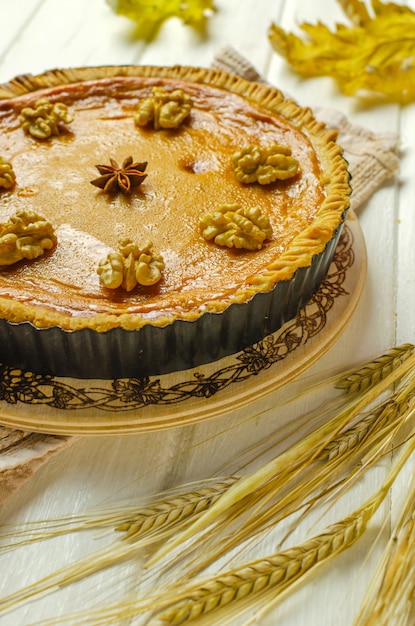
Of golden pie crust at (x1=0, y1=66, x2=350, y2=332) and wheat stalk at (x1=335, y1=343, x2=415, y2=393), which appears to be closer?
golden pie crust at (x1=0, y1=66, x2=350, y2=332)

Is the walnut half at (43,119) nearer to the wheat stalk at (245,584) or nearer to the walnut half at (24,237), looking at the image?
the walnut half at (24,237)

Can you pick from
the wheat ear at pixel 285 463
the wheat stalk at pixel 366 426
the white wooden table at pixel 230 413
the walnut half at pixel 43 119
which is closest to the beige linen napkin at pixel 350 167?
the white wooden table at pixel 230 413

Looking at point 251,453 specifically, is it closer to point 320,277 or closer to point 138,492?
point 138,492

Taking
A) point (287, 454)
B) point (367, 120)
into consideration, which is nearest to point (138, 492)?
point (287, 454)

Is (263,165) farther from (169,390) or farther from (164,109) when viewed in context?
(169,390)

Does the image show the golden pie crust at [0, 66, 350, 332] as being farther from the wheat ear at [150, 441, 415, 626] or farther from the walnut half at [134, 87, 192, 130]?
the wheat ear at [150, 441, 415, 626]

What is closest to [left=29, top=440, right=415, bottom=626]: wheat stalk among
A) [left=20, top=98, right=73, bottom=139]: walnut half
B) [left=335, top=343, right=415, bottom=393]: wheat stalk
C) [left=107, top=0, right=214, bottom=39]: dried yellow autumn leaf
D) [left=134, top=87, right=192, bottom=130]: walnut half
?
[left=335, top=343, right=415, bottom=393]: wheat stalk
